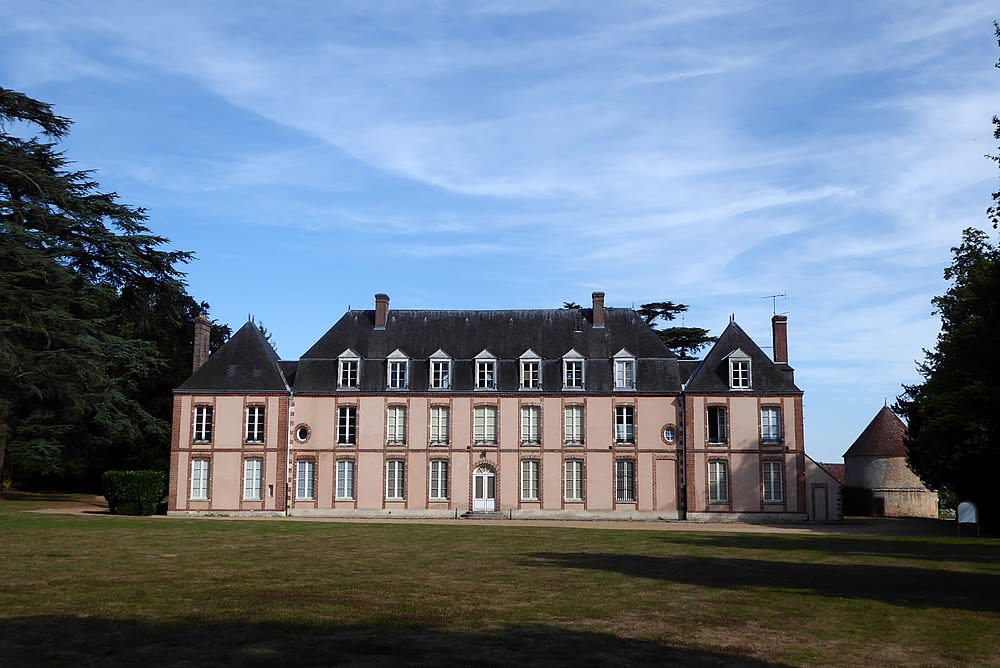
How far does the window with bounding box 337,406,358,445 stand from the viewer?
123 feet

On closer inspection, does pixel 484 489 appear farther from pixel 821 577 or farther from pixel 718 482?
pixel 821 577

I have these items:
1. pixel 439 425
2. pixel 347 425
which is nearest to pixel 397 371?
pixel 439 425

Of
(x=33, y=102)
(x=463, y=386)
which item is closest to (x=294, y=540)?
(x=463, y=386)

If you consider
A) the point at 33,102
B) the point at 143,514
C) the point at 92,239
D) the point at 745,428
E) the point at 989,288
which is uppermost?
the point at 33,102

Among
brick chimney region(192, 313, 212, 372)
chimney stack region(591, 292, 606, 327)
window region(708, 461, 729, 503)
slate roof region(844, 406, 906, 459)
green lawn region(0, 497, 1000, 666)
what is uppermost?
chimney stack region(591, 292, 606, 327)

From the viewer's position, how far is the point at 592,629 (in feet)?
31.9

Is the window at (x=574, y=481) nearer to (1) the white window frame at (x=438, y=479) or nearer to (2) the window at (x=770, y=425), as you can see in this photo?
(1) the white window frame at (x=438, y=479)

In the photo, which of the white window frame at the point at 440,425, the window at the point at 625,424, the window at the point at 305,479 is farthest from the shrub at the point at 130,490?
the window at the point at 625,424

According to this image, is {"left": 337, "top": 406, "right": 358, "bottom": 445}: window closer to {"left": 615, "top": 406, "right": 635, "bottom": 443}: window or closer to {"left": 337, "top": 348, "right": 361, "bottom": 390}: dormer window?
{"left": 337, "top": 348, "right": 361, "bottom": 390}: dormer window

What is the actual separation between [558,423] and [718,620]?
26870 millimetres

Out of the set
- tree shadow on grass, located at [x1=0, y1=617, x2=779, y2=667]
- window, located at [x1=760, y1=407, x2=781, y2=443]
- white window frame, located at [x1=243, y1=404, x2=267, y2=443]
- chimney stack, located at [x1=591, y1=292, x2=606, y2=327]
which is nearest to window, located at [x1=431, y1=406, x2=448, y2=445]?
white window frame, located at [x1=243, y1=404, x2=267, y2=443]

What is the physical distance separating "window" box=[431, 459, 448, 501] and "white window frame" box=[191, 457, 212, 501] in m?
8.65

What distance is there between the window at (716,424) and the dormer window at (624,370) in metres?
3.23

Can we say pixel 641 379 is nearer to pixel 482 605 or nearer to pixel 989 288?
pixel 989 288
